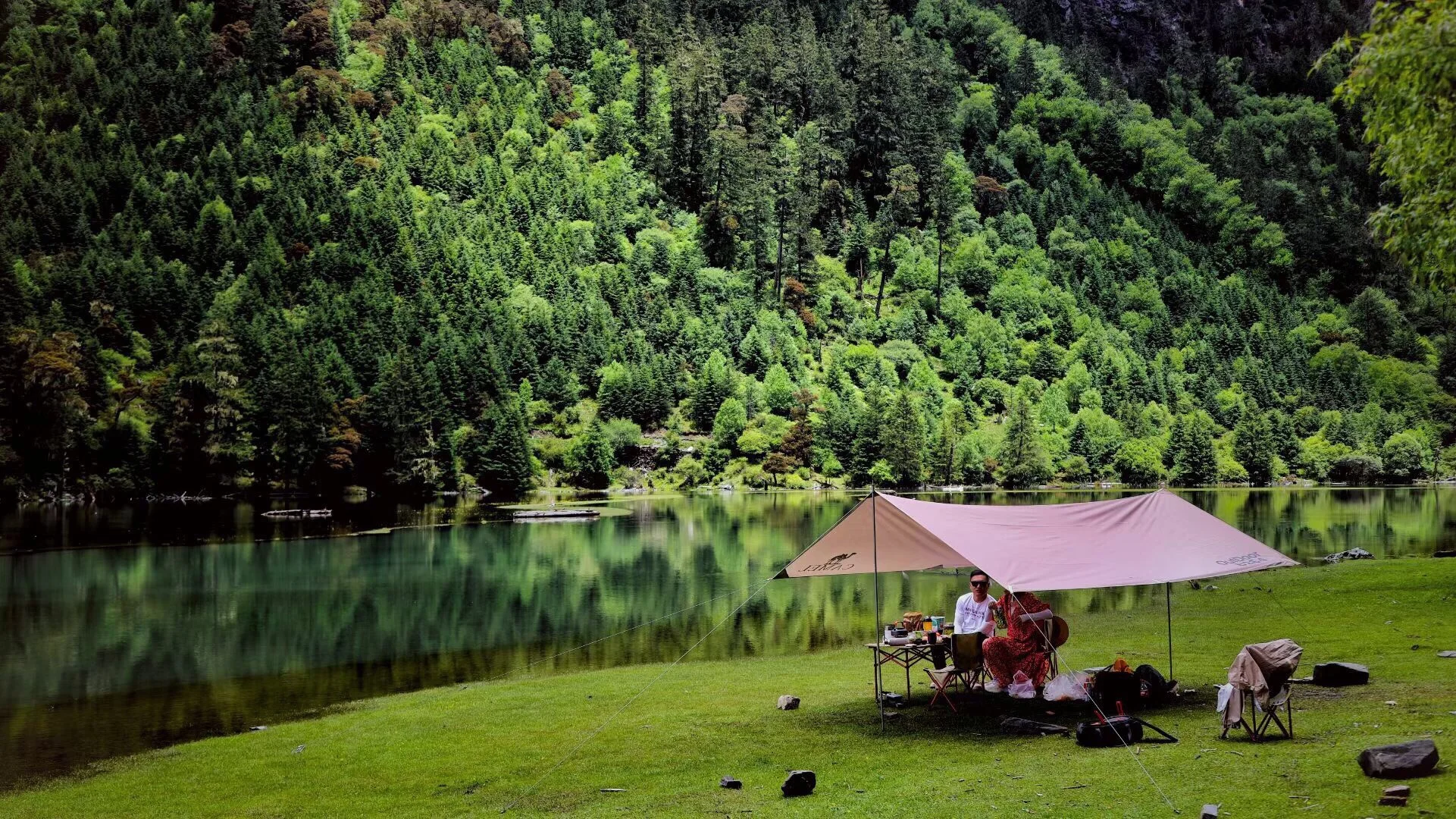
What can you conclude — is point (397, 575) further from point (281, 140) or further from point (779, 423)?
point (281, 140)

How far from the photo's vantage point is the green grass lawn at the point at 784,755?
13367 mm

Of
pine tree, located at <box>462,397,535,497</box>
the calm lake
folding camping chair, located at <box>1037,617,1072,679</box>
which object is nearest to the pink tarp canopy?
folding camping chair, located at <box>1037,617,1072,679</box>

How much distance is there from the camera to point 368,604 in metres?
43.8

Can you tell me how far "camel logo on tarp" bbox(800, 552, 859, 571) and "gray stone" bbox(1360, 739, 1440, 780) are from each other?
1054 centimetres

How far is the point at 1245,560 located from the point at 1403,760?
21.1 ft

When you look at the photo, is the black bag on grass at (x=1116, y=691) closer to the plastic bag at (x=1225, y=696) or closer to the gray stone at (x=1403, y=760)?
the plastic bag at (x=1225, y=696)

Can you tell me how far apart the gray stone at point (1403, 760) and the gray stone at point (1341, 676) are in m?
6.35

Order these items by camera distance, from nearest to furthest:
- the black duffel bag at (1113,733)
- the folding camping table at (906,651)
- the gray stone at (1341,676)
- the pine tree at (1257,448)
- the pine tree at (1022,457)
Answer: the black duffel bag at (1113,733), the gray stone at (1341,676), the folding camping table at (906,651), the pine tree at (1022,457), the pine tree at (1257,448)

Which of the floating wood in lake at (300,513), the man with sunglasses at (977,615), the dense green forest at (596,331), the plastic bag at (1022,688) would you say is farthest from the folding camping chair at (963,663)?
the dense green forest at (596,331)

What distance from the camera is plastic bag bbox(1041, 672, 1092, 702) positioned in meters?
18.1

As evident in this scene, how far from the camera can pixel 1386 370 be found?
18100 cm

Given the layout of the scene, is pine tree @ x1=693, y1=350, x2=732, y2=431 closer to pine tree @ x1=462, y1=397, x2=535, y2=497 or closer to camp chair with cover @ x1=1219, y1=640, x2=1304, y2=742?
pine tree @ x1=462, y1=397, x2=535, y2=497

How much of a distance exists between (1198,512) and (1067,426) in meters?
143

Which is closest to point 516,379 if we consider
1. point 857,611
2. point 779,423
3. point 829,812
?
point 779,423
